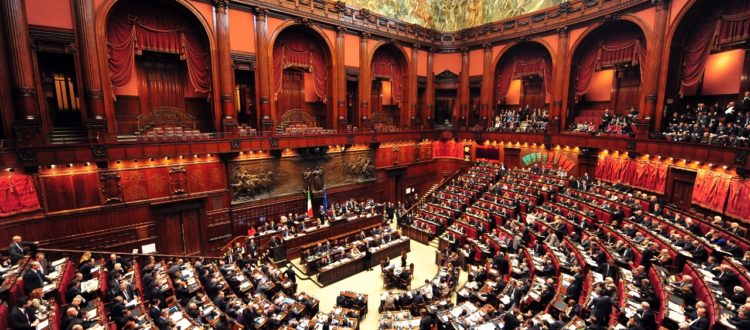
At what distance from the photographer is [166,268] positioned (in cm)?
1019

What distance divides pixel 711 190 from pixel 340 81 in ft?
49.8

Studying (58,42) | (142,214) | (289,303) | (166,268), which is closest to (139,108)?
(58,42)

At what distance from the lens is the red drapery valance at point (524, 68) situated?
1883 centimetres

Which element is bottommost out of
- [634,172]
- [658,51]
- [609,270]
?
[609,270]

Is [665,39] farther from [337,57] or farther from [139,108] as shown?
[139,108]

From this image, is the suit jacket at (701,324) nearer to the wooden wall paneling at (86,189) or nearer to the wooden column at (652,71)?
the wooden column at (652,71)

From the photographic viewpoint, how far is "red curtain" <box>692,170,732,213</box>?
1066 cm

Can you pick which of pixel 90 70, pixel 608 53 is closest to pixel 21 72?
pixel 90 70

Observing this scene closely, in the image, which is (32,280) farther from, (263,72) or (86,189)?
(263,72)

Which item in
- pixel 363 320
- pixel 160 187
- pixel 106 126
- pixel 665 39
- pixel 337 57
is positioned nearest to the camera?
pixel 363 320

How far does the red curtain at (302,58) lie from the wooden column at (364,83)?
74.4 inches

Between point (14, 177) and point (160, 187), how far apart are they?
3.65 metres

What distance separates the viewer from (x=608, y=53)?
16359 mm

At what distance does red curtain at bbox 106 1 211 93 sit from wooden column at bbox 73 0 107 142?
34.6 inches
